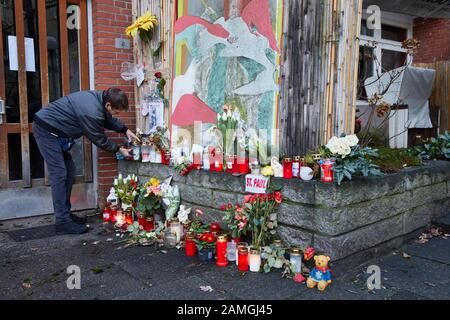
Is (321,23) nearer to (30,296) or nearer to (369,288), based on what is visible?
(369,288)

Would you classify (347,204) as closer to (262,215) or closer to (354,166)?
(354,166)

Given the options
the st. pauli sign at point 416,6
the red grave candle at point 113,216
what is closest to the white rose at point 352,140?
the red grave candle at point 113,216

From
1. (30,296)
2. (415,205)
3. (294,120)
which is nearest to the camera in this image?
(30,296)

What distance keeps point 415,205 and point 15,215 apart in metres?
4.86

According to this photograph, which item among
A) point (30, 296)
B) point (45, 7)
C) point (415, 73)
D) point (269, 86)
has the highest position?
point (45, 7)

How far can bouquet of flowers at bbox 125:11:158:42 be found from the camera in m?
5.10

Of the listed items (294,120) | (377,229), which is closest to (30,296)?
(294,120)

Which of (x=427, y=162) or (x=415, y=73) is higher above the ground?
(x=415, y=73)

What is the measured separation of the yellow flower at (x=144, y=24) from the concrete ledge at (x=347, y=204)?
6.76 ft

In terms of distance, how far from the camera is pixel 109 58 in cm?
534

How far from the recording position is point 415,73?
651 cm

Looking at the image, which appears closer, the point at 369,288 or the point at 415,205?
the point at 369,288

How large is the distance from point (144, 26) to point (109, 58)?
705 millimetres

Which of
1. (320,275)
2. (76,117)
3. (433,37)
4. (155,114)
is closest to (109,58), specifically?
(155,114)
